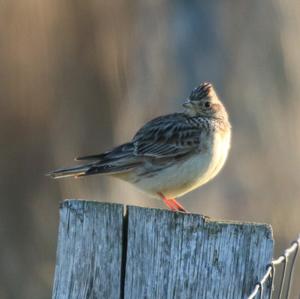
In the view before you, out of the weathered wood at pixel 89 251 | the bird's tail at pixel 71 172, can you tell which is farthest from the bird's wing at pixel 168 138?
the weathered wood at pixel 89 251

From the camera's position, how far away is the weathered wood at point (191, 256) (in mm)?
3938

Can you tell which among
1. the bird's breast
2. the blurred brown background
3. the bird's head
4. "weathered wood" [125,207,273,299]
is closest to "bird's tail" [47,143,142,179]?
the bird's breast

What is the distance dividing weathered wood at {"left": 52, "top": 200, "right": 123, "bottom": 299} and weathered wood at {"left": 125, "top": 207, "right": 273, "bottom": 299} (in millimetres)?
58

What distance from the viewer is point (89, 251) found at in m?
4.06

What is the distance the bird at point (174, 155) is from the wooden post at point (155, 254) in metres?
2.95

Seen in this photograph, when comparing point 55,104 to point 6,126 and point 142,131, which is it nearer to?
point 6,126

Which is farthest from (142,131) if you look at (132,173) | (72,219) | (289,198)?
(289,198)

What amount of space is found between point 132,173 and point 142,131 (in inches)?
17.3

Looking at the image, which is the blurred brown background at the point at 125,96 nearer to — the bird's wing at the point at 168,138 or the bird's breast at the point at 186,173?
the bird's wing at the point at 168,138

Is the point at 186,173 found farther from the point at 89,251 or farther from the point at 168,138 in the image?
the point at 89,251

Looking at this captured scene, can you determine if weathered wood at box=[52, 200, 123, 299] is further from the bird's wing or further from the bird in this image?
the bird's wing

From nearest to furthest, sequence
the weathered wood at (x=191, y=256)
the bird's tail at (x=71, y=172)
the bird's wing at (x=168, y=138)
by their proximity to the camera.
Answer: the weathered wood at (x=191, y=256), the bird's tail at (x=71, y=172), the bird's wing at (x=168, y=138)

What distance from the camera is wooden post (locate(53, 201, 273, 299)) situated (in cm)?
394

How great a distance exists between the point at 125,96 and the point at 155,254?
9.03m
